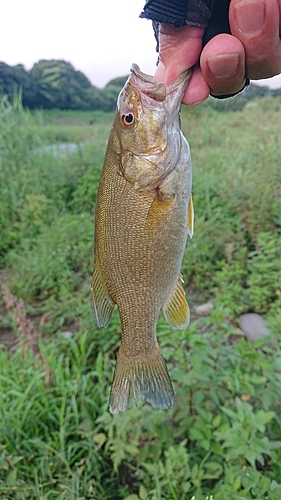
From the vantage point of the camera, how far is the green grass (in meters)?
1.72

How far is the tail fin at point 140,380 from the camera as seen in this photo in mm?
1233

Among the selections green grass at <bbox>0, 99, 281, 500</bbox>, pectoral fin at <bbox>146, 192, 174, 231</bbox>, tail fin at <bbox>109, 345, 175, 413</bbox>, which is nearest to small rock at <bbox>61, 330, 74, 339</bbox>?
green grass at <bbox>0, 99, 281, 500</bbox>

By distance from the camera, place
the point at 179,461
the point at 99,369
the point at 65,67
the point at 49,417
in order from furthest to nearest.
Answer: the point at 65,67
the point at 99,369
the point at 49,417
the point at 179,461

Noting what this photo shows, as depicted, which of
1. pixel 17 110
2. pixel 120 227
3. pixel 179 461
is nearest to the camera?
pixel 120 227

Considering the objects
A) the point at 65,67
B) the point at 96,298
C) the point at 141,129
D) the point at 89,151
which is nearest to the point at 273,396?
the point at 96,298

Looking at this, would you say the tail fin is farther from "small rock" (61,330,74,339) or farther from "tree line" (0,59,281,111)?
"tree line" (0,59,281,111)

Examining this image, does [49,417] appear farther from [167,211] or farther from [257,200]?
[257,200]

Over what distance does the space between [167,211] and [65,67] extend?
817 inches

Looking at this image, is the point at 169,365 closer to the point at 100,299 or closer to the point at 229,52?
the point at 100,299

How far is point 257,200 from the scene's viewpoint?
3770mm

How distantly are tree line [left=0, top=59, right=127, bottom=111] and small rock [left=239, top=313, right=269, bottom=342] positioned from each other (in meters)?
10.1

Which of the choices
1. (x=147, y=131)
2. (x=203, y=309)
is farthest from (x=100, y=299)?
(x=203, y=309)

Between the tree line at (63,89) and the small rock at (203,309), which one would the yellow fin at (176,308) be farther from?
the tree line at (63,89)

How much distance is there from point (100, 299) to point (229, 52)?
0.87 meters
